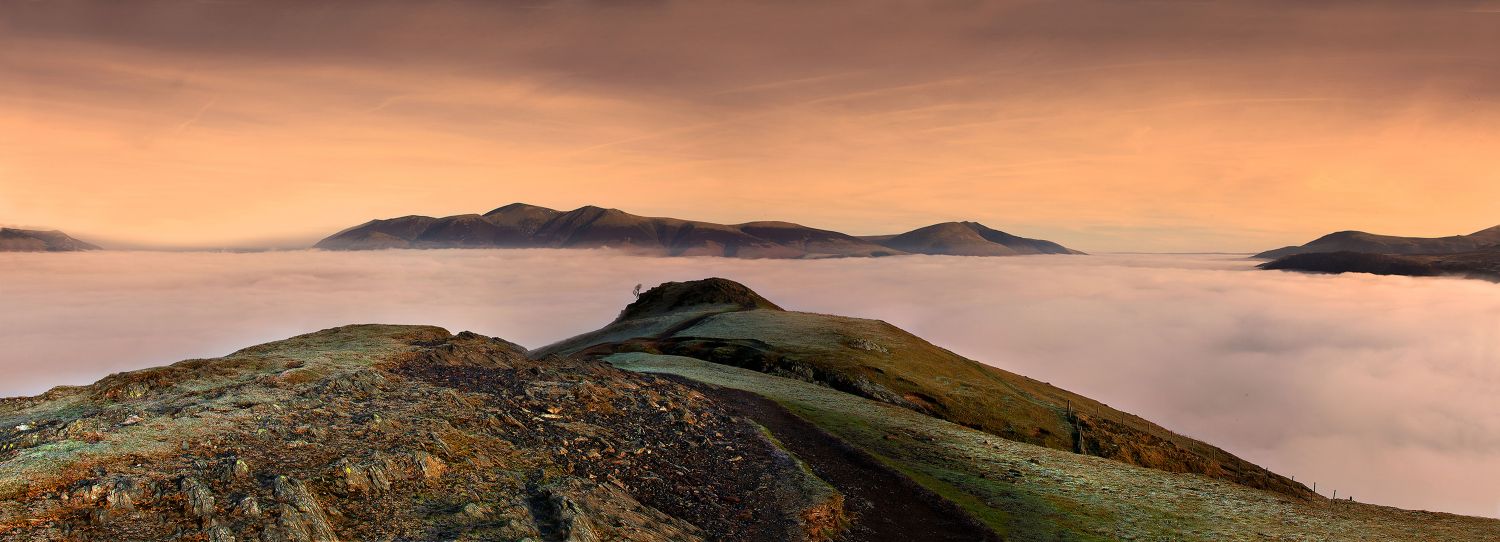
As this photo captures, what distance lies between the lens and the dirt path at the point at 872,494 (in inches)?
1446

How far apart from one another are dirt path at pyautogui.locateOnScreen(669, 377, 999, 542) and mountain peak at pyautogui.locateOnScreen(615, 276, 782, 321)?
11919 cm

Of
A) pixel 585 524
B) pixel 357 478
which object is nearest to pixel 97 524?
pixel 357 478

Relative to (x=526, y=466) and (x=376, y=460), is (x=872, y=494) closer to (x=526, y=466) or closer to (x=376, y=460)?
A: (x=526, y=466)

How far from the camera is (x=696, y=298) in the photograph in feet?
600

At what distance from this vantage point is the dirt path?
36719mm

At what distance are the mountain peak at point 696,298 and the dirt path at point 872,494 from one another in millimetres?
119188

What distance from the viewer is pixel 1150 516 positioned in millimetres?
41875

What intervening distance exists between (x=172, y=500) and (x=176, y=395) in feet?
56.4

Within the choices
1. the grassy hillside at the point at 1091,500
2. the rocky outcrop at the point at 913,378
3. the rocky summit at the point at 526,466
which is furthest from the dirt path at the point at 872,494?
the rocky outcrop at the point at 913,378

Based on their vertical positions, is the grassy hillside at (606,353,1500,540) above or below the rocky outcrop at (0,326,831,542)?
below

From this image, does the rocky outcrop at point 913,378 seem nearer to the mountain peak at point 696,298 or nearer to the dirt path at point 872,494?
the dirt path at point 872,494

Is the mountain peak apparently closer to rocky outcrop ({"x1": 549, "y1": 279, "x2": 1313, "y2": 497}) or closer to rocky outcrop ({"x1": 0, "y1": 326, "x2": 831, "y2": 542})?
rocky outcrop ({"x1": 549, "y1": 279, "x2": 1313, "y2": 497})

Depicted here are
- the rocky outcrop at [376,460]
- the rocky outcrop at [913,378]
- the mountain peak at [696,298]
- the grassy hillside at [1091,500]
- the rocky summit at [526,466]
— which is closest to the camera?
the rocky outcrop at [376,460]

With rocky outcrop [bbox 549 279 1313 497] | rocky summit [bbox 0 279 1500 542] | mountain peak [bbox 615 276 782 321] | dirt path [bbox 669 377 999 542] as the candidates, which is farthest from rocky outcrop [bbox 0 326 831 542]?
mountain peak [bbox 615 276 782 321]
